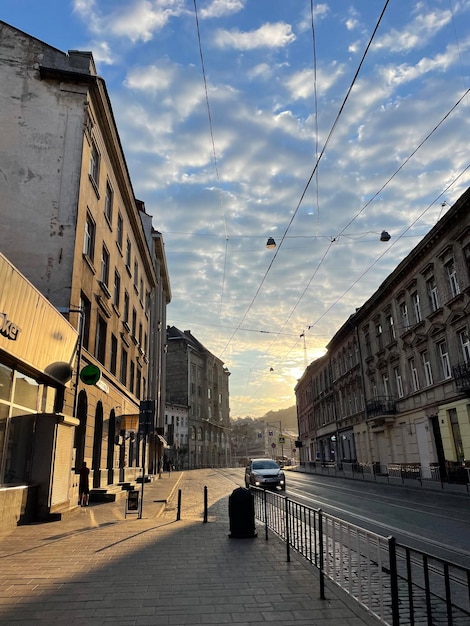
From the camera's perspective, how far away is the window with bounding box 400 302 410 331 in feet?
103

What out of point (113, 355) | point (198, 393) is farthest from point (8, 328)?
point (198, 393)

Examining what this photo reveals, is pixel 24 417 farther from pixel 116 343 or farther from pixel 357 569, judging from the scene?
pixel 116 343

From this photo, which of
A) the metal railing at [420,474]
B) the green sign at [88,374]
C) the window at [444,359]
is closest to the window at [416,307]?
the window at [444,359]

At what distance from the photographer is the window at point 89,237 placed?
59.7 ft

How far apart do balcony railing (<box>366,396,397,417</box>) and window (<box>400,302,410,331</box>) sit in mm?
5707

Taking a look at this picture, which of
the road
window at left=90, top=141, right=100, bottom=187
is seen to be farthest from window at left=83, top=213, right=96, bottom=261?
the road

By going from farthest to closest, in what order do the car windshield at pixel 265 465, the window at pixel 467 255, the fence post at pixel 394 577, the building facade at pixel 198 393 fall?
1. the building facade at pixel 198 393
2. the car windshield at pixel 265 465
3. the window at pixel 467 255
4. the fence post at pixel 394 577

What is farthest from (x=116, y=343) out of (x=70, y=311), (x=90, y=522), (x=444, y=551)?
(x=444, y=551)

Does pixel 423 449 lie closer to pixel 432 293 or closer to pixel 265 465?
pixel 432 293

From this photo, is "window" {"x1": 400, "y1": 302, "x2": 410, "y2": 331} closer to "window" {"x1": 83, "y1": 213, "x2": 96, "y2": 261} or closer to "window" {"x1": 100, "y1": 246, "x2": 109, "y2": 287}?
"window" {"x1": 100, "y1": 246, "x2": 109, "y2": 287}

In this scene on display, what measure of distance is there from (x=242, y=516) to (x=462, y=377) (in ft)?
58.6

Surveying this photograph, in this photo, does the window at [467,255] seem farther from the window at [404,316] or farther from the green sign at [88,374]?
the green sign at [88,374]

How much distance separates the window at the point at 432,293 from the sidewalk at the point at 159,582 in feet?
70.1

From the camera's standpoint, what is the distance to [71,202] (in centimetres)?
1642
